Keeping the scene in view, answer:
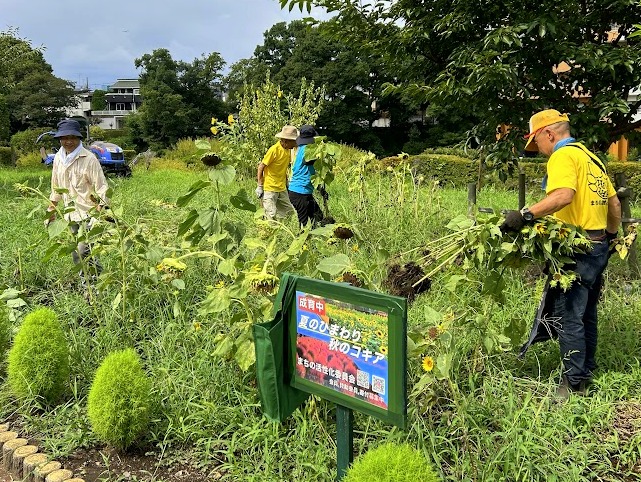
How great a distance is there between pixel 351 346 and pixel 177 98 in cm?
4350

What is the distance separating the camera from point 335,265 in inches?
99.7

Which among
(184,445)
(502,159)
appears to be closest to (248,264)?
(184,445)

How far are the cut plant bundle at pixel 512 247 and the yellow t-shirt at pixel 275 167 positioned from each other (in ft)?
11.9

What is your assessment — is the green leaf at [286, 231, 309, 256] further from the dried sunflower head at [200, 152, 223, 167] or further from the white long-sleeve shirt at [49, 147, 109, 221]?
the white long-sleeve shirt at [49, 147, 109, 221]

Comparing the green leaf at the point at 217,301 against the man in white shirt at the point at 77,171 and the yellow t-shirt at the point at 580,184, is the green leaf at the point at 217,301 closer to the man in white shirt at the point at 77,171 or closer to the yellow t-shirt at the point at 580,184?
the yellow t-shirt at the point at 580,184

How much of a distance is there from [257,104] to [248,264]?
30.9 feet

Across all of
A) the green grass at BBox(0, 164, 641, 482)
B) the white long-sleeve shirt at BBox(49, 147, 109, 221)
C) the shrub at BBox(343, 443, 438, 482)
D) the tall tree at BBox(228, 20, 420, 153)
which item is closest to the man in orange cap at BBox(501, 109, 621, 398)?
the green grass at BBox(0, 164, 641, 482)

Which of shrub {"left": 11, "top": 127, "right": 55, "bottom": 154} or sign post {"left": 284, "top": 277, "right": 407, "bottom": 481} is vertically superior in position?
shrub {"left": 11, "top": 127, "right": 55, "bottom": 154}

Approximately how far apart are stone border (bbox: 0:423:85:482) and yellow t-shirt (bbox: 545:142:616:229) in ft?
8.53

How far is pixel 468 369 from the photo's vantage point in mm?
2912

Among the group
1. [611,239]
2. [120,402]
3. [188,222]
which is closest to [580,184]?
[611,239]

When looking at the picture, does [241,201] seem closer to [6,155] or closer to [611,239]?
[611,239]

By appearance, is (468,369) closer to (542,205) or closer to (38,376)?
(542,205)

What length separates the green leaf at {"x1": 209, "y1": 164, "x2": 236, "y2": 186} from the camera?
304 cm
